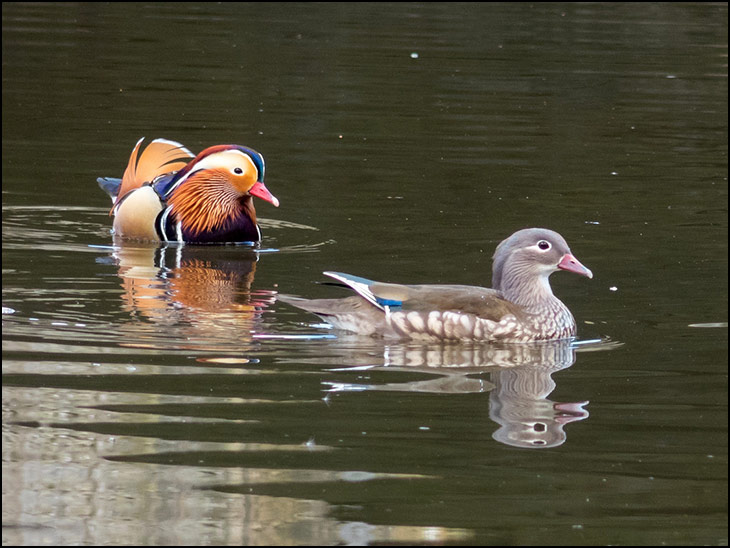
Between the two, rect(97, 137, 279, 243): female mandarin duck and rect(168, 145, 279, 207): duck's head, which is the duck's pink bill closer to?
rect(97, 137, 279, 243): female mandarin duck

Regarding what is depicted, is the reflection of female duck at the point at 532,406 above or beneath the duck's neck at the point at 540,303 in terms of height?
beneath

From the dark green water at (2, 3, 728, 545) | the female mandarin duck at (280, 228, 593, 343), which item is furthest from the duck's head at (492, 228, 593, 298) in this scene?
the dark green water at (2, 3, 728, 545)

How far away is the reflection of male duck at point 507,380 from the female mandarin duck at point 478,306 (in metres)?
0.09

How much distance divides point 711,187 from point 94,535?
898cm

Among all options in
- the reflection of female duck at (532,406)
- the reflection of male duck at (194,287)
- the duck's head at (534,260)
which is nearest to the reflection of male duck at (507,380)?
the reflection of female duck at (532,406)

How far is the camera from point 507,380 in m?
7.68

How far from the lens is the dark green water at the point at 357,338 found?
5.89 m

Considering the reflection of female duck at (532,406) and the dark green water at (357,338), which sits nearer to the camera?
the dark green water at (357,338)

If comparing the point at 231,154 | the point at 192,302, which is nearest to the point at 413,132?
the point at 231,154

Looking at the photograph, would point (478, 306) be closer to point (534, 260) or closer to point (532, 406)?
point (534, 260)

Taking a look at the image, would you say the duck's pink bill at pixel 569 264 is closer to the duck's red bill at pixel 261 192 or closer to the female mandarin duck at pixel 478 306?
the female mandarin duck at pixel 478 306

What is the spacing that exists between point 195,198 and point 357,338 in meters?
3.73

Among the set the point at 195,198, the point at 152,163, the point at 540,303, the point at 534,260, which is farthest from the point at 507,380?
the point at 152,163

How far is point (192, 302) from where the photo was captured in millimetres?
9188
